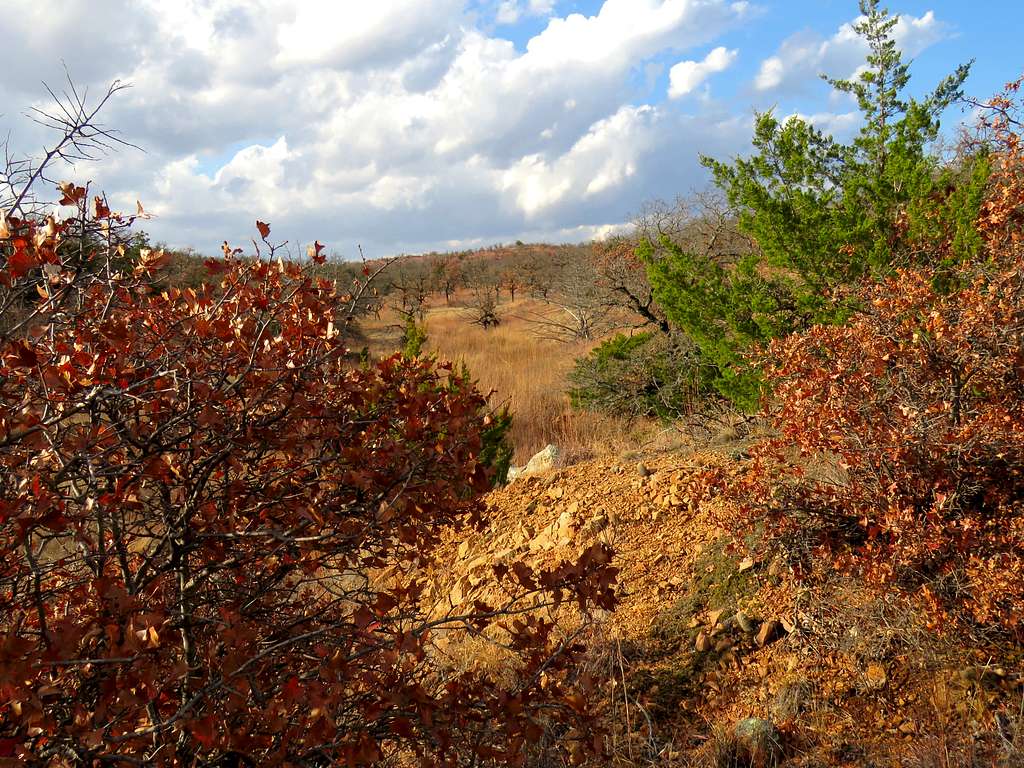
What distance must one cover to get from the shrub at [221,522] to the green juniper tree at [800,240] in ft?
15.3

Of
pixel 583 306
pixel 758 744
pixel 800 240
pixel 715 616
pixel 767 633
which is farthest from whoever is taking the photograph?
pixel 583 306

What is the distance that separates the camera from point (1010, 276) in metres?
3.55

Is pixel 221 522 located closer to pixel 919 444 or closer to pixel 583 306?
pixel 919 444

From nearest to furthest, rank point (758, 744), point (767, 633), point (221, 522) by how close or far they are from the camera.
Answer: point (221, 522), point (758, 744), point (767, 633)

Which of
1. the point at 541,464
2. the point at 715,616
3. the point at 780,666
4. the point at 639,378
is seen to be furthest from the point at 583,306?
the point at 780,666

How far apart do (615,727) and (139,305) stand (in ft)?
9.07

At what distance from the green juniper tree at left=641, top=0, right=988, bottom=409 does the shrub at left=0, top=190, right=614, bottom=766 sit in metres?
4.65

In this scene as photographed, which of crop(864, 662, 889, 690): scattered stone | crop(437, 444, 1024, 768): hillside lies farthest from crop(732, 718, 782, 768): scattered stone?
crop(864, 662, 889, 690): scattered stone

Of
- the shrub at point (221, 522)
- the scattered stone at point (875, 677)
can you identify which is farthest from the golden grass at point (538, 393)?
the scattered stone at point (875, 677)

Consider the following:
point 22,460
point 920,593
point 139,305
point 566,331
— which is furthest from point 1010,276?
point 566,331

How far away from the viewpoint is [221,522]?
6.97 ft

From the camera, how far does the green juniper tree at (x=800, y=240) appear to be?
244 inches

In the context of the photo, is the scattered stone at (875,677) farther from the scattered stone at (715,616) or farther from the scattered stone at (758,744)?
the scattered stone at (715,616)

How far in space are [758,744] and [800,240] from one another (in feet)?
15.9
